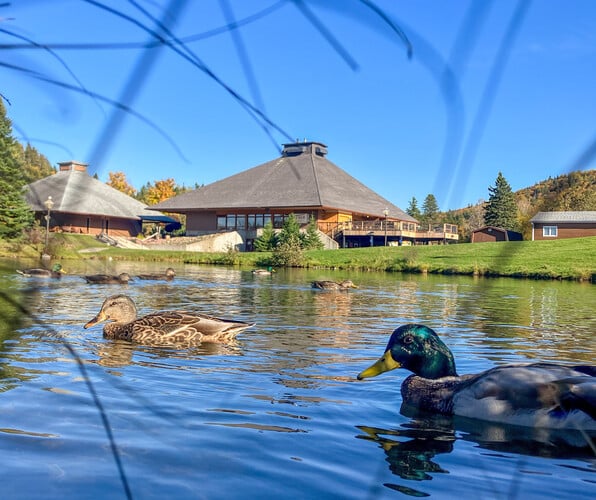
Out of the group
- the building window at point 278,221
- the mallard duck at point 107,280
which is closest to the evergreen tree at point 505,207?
the mallard duck at point 107,280

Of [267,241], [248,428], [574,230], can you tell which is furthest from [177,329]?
[574,230]

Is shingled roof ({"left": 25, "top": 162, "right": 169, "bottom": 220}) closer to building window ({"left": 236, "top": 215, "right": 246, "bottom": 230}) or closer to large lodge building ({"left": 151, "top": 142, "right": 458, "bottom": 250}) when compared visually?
large lodge building ({"left": 151, "top": 142, "right": 458, "bottom": 250})

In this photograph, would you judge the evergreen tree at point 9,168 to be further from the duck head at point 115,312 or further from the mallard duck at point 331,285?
the mallard duck at point 331,285

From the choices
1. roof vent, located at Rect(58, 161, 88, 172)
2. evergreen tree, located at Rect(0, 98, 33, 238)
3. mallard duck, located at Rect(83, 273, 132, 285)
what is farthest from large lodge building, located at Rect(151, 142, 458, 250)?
roof vent, located at Rect(58, 161, 88, 172)

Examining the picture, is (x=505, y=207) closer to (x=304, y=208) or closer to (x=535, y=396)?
(x=535, y=396)

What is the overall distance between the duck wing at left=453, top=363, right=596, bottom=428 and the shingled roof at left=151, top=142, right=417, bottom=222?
54.3 meters

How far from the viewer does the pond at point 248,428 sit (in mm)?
3859

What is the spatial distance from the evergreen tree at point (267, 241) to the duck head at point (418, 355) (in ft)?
162

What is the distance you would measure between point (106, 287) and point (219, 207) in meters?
47.1

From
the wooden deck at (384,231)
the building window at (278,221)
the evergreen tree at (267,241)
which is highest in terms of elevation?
the building window at (278,221)

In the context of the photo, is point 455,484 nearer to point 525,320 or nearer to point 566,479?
point 566,479

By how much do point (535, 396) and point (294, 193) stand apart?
59.8 meters

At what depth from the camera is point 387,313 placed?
1548cm

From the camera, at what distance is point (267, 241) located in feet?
186
